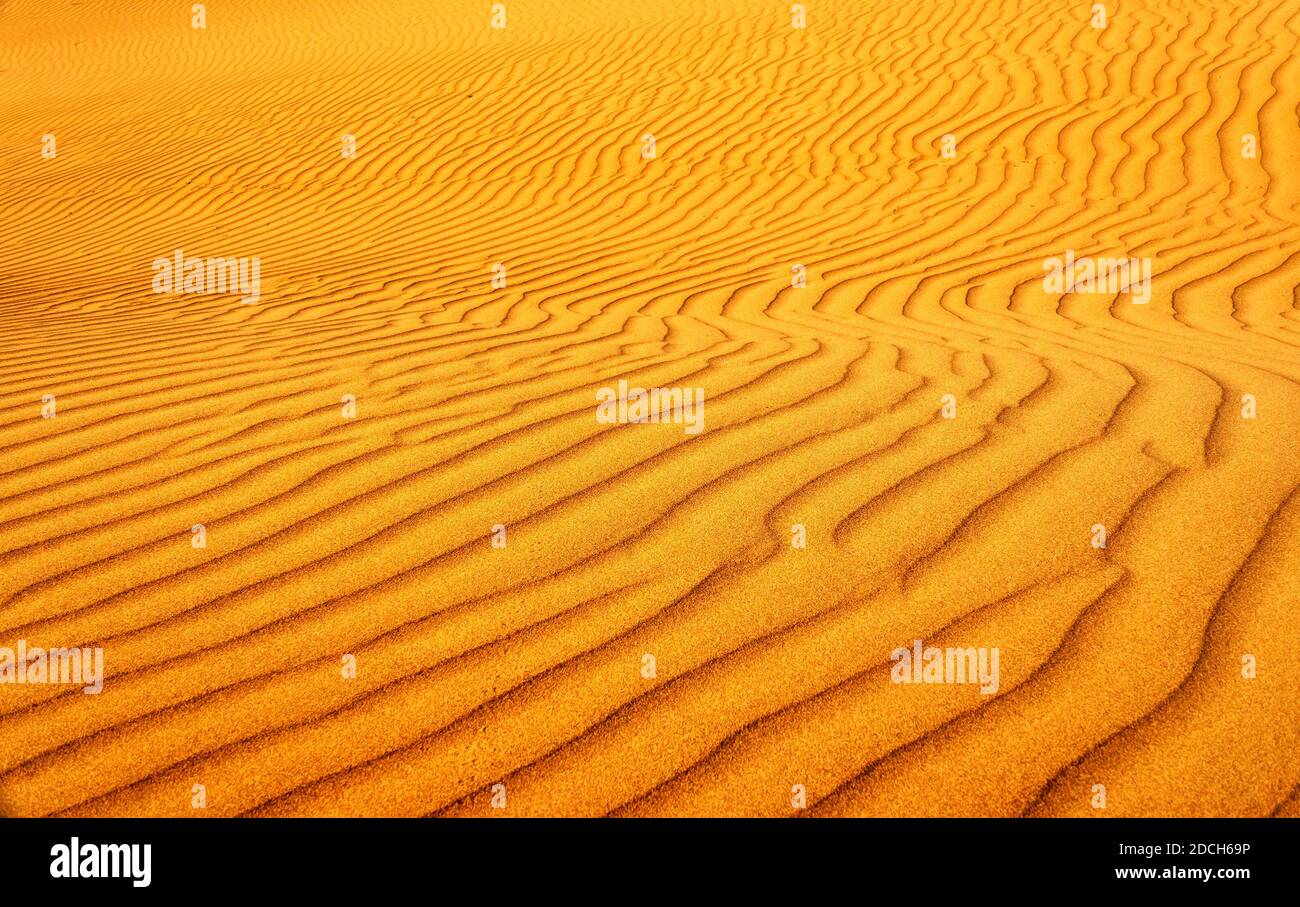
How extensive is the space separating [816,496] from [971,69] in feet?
26.0

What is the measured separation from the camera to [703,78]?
33.2ft

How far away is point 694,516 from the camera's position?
2.38 metres

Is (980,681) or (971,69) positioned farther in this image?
(971,69)

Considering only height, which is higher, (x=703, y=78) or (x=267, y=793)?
(x=703, y=78)

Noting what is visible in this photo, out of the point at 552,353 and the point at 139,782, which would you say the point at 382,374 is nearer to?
the point at 552,353

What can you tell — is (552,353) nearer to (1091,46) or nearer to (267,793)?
(267,793)

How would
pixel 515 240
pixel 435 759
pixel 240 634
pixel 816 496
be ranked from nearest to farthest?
pixel 435 759 < pixel 240 634 < pixel 816 496 < pixel 515 240

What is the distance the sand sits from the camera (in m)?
1.64

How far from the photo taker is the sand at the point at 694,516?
164 cm

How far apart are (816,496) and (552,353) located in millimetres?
1741

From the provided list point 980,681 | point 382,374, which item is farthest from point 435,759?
point 382,374

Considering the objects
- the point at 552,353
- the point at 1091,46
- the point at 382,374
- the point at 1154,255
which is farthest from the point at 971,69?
the point at 382,374
